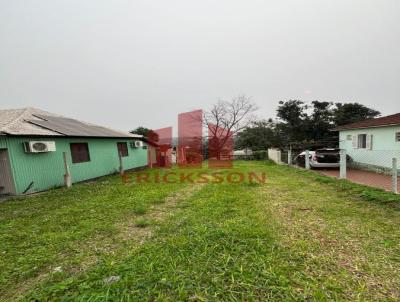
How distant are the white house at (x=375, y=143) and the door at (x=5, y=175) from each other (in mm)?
13450

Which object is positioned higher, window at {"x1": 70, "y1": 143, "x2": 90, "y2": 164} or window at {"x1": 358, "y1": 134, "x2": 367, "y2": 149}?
window at {"x1": 70, "y1": 143, "x2": 90, "y2": 164}

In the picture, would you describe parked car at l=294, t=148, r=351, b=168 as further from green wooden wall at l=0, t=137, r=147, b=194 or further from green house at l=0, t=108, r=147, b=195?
green wooden wall at l=0, t=137, r=147, b=194

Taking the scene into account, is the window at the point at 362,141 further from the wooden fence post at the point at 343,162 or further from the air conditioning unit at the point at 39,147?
the air conditioning unit at the point at 39,147

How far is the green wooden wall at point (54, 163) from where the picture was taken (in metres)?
6.79

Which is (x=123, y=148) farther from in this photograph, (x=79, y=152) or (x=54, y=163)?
(x=54, y=163)

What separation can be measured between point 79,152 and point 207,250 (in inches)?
340

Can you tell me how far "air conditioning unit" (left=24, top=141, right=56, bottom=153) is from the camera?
6.98 meters

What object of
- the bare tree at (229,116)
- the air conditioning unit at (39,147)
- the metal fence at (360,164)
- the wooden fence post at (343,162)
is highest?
the bare tree at (229,116)

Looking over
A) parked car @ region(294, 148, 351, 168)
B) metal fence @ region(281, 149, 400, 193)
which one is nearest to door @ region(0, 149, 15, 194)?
metal fence @ region(281, 149, 400, 193)

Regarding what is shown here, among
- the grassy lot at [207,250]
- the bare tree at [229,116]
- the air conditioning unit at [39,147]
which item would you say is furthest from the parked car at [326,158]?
the bare tree at [229,116]

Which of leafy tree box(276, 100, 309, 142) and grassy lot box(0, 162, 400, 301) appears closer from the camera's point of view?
grassy lot box(0, 162, 400, 301)

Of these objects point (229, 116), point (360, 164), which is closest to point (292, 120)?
point (229, 116)

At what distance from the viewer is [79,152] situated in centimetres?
943

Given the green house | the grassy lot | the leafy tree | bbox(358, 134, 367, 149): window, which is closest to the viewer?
the grassy lot
